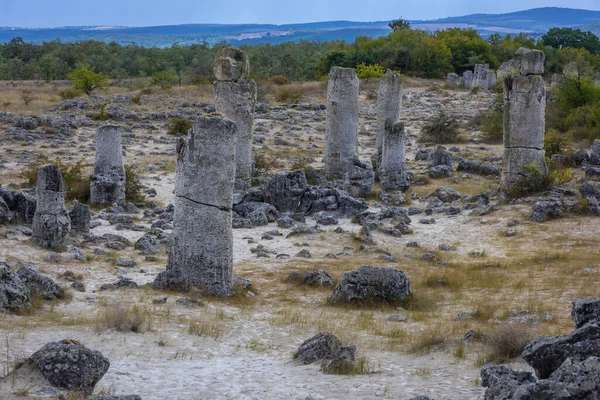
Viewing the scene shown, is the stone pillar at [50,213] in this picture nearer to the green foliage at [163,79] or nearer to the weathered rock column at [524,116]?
the weathered rock column at [524,116]

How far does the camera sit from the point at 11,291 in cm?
982

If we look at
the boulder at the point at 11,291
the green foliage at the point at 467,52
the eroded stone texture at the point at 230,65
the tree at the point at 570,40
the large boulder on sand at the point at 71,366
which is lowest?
→ the boulder at the point at 11,291

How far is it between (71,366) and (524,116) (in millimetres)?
14749

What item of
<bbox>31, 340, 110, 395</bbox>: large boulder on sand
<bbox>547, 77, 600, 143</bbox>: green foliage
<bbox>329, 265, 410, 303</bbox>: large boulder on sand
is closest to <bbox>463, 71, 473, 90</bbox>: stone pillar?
<bbox>547, 77, 600, 143</bbox>: green foliage

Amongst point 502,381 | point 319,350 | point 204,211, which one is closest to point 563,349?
point 502,381

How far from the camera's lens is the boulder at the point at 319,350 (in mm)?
8250

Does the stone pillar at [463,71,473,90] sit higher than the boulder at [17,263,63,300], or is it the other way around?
the stone pillar at [463,71,473,90]

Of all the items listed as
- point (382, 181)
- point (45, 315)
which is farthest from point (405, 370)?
point (382, 181)

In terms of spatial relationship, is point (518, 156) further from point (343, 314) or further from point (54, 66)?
point (54, 66)

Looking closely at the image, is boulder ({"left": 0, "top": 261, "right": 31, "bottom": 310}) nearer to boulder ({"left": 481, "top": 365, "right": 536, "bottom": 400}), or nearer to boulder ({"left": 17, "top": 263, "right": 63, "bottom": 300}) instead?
boulder ({"left": 17, "top": 263, "right": 63, "bottom": 300})

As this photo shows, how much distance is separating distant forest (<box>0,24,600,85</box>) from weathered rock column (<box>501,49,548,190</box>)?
29.7 meters

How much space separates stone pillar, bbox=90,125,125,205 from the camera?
18.6 meters

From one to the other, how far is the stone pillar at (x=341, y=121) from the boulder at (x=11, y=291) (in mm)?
13220

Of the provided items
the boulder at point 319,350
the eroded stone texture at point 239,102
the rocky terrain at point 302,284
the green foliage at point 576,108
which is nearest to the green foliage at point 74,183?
the rocky terrain at point 302,284
